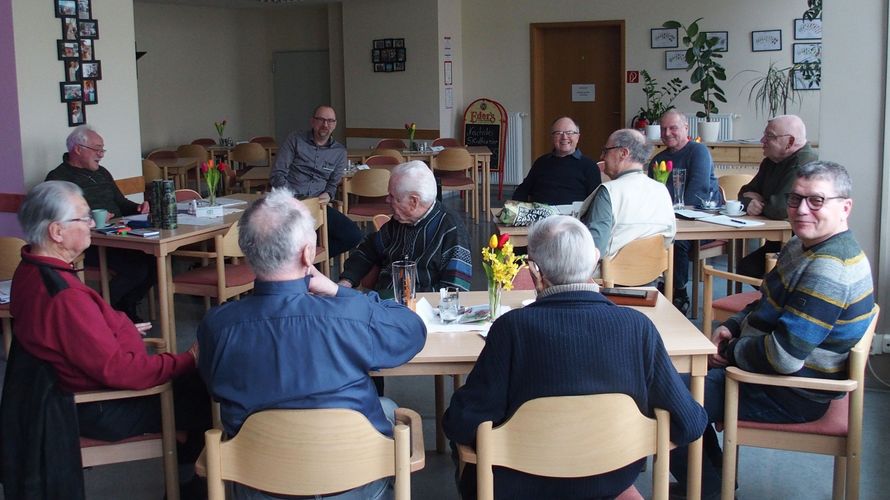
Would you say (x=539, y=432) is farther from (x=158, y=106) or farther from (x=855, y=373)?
(x=158, y=106)

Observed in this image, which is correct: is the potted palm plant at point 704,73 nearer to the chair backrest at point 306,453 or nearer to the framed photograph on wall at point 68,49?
the framed photograph on wall at point 68,49

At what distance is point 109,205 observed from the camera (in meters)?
5.93

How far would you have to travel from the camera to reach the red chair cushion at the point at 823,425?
9.43 ft

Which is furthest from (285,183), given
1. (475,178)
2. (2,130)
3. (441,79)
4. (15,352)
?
(441,79)

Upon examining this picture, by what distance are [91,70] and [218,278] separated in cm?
266

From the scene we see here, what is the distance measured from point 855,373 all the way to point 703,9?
382 inches

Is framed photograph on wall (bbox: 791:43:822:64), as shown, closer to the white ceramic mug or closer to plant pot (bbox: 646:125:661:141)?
plant pot (bbox: 646:125:661:141)

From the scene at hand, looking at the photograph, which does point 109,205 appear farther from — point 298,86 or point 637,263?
point 298,86

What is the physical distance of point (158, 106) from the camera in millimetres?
12625

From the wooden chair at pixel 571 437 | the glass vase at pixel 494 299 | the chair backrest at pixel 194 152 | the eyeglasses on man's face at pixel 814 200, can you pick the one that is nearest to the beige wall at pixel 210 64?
the chair backrest at pixel 194 152

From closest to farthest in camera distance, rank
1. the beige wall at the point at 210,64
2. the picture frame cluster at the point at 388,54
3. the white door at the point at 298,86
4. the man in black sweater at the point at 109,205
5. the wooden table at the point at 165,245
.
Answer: the wooden table at the point at 165,245
the man in black sweater at the point at 109,205
the picture frame cluster at the point at 388,54
the beige wall at the point at 210,64
the white door at the point at 298,86

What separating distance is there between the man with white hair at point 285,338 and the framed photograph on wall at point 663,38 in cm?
1019

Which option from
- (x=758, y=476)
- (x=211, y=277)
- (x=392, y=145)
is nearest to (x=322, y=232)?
(x=211, y=277)

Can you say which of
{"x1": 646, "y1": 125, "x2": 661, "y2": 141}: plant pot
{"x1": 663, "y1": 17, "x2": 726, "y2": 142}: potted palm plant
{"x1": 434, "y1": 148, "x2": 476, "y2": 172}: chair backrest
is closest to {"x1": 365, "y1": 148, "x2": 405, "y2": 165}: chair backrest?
{"x1": 434, "y1": 148, "x2": 476, "y2": 172}: chair backrest
